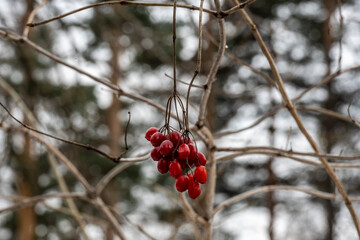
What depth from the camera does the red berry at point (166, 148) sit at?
839 millimetres

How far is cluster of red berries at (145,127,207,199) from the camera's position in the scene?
0.84 meters

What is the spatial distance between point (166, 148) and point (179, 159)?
0.14 ft

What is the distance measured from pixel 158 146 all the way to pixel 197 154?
9cm

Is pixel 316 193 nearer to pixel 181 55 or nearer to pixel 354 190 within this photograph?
pixel 181 55

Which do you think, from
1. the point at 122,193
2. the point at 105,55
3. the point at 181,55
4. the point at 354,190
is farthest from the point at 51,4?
the point at 354,190

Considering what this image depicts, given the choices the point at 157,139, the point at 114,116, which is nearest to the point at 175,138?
the point at 157,139

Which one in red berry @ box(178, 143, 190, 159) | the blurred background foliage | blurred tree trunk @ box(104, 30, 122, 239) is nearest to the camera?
red berry @ box(178, 143, 190, 159)

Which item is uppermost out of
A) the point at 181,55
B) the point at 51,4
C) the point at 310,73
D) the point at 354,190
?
the point at 310,73

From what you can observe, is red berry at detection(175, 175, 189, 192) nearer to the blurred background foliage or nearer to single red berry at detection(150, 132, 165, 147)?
single red berry at detection(150, 132, 165, 147)

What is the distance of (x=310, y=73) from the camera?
6.77 m

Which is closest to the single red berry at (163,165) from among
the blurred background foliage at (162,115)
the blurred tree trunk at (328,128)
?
the blurred background foliage at (162,115)

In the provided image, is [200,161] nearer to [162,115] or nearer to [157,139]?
[157,139]

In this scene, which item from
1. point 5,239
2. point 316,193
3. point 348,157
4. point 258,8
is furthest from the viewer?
point 5,239

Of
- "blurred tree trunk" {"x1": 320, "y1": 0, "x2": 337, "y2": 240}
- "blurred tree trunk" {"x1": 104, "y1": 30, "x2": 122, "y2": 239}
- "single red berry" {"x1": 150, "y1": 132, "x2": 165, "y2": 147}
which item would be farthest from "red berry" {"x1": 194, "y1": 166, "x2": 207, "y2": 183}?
"blurred tree trunk" {"x1": 320, "y1": 0, "x2": 337, "y2": 240}
